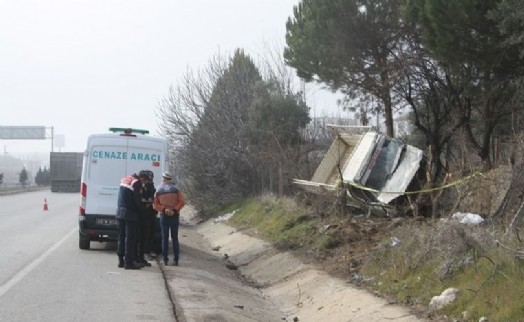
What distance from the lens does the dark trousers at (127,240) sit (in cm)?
1195

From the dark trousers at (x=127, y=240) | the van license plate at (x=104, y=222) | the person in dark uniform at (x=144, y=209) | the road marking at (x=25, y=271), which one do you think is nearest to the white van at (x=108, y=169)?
the van license plate at (x=104, y=222)

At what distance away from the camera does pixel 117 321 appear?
759 centimetres

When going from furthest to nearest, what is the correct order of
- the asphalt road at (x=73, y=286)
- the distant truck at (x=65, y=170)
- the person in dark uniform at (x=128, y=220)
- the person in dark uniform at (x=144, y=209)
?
the distant truck at (x=65, y=170)
the person in dark uniform at (x=144, y=209)
the person in dark uniform at (x=128, y=220)
the asphalt road at (x=73, y=286)

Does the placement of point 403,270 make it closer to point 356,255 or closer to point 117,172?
point 356,255

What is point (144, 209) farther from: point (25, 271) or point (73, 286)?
point (73, 286)

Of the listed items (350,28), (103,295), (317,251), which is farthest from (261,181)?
(103,295)

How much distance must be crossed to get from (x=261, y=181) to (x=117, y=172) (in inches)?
483

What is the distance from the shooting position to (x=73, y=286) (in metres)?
9.83

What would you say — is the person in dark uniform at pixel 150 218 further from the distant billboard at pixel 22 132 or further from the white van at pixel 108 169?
the distant billboard at pixel 22 132

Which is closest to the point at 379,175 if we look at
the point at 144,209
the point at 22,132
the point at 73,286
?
the point at 144,209

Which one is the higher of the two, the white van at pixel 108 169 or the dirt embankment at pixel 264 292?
the white van at pixel 108 169

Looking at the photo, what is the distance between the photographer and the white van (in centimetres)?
1435

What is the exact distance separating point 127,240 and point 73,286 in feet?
7.41

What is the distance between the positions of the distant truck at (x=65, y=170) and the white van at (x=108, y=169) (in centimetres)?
4482
